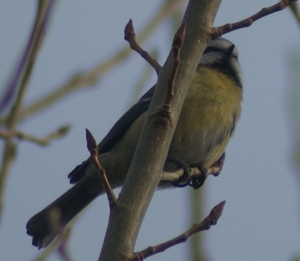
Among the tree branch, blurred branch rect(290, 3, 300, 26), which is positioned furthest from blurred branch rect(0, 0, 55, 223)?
blurred branch rect(290, 3, 300, 26)

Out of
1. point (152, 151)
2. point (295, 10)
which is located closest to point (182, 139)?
point (295, 10)

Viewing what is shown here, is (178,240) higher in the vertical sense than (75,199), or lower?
lower

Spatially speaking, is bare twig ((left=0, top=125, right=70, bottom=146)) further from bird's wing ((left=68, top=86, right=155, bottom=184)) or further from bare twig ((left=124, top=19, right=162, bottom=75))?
bird's wing ((left=68, top=86, right=155, bottom=184))

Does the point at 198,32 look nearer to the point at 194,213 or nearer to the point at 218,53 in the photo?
the point at 194,213

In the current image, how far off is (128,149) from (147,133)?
1.68 meters

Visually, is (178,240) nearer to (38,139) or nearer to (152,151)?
(152,151)

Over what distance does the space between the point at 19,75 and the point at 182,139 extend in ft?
5.66

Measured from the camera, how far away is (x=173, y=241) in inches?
73.4

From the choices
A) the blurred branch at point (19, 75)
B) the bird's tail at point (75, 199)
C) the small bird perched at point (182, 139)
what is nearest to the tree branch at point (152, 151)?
the blurred branch at point (19, 75)

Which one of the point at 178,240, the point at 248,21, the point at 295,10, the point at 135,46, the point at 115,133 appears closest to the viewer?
the point at 178,240

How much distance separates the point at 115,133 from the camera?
12.4 feet

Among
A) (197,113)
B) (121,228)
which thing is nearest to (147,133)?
(121,228)

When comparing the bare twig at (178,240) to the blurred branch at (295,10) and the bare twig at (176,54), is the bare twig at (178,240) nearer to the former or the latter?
Answer: the bare twig at (176,54)

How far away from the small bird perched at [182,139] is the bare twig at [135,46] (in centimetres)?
103
